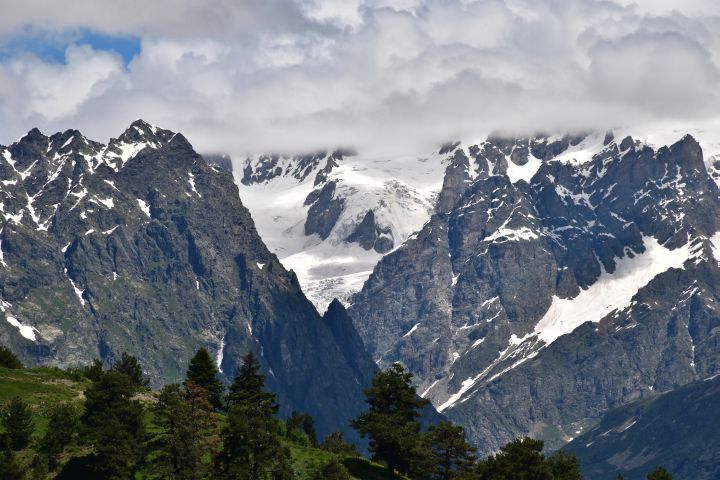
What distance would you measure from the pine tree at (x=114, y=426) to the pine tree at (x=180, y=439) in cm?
231

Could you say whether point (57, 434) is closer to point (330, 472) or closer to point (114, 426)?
point (114, 426)

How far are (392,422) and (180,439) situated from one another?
41.5 metres

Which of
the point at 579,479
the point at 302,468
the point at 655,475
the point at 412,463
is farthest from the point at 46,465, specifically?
the point at 655,475

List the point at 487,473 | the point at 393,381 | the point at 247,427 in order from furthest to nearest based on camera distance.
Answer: the point at 393,381 → the point at 487,473 → the point at 247,427

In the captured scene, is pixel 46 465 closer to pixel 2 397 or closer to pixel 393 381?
pixel 2 397

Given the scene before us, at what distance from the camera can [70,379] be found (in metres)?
170

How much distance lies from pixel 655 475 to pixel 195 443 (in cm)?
7923

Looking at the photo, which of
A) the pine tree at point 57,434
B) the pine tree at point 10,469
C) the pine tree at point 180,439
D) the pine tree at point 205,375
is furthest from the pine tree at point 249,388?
the pine tree at point 10,469

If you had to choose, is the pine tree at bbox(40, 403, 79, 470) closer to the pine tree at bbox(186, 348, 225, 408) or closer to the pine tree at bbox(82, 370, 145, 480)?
the pine tree at bbox(82, 370, 145, 480)

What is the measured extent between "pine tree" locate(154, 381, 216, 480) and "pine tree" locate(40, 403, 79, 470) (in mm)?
8028

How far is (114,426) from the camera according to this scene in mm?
142125

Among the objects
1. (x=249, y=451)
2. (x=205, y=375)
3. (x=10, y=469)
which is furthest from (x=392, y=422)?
(x=10, y=469)

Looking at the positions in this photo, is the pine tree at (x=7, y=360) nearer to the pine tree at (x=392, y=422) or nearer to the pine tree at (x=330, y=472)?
the pine tree at (x=392, y=422)

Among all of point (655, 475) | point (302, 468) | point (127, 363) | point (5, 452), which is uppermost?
point (127, 363)
